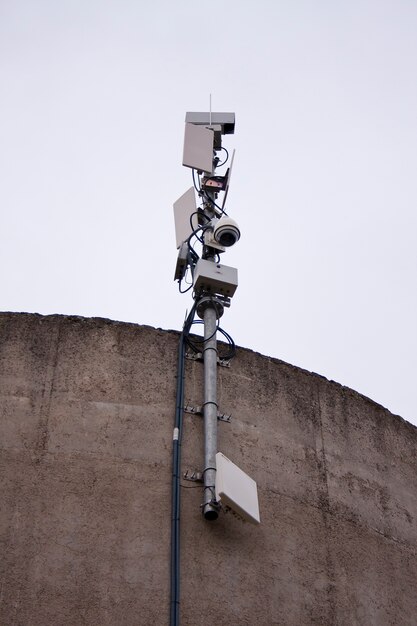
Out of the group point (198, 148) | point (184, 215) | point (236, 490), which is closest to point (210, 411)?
point (236, 490)

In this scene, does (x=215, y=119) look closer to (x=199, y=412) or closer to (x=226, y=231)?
(x=226, y=231)

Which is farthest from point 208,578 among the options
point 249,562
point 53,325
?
point 53,325

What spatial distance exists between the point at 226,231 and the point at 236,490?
2.41m

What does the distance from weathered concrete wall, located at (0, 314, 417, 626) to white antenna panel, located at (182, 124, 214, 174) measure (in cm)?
192

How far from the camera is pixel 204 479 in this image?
682 cm

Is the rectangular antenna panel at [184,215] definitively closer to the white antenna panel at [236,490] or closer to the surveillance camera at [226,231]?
the surveillance camera at [226,231]

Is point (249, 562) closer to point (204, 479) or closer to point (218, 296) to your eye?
point (204, 479)

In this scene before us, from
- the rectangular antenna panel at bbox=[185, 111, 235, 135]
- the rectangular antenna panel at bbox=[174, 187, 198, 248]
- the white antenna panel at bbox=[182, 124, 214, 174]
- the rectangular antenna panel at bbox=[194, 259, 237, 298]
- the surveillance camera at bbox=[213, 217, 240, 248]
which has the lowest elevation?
the rectangular antenna panel at bbox=[194, 259, 237, 298]

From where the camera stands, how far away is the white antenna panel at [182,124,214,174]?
8.80m

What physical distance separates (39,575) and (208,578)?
1.18m

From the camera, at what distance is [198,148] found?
8.87 meters

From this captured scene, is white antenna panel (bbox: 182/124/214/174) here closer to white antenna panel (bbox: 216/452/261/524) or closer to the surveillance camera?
the surveillance camera

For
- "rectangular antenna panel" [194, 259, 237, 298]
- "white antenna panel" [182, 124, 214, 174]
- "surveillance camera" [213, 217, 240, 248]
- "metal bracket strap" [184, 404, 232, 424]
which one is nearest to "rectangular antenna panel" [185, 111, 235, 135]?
"white antenna panel" [182, 124, 214, 174]

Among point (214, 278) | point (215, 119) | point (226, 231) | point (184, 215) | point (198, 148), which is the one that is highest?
point (215, 119)
